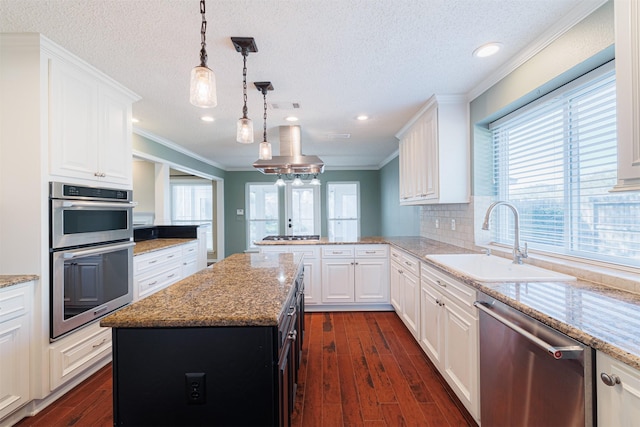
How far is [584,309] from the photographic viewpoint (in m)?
1.09

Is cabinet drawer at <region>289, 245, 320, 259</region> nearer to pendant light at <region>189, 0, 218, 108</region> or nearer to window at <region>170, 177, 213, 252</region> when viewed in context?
pendant light at <region>189, 0, 218, 108</region>

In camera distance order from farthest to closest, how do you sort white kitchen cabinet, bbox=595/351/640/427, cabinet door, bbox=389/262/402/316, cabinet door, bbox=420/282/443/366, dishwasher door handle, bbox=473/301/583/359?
cabinet door, bbox=389/262/402/316 → cabinet door, bbox=420/282/443/366 → dishwasher door handle, bbox=473/301/583/359 → white kitchen cabinet, bbox=595/351/640/427

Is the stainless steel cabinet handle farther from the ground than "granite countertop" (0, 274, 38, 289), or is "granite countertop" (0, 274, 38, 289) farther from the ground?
"granite countertop" (0, 274, 38, 289)

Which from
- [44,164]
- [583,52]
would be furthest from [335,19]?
[44,164]

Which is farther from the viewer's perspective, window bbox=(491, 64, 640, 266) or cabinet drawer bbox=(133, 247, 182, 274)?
cabinet drawer bbox=(133, 247, 182, 274)

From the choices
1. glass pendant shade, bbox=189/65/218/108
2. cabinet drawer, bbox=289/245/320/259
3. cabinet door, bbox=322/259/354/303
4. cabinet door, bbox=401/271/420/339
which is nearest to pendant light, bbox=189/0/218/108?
glass pendant shade, bbox=189/65/218/108

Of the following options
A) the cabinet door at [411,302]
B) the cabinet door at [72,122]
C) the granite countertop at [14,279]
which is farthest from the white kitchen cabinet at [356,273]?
the granite countertop at [14,279]

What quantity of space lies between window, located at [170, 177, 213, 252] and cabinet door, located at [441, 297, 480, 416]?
6.52m

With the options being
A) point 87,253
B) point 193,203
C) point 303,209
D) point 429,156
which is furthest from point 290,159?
point 193,203

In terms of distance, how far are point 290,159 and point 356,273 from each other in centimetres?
163

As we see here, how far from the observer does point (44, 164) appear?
1.79 m

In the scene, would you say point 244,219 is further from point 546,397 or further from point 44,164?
point 546,397

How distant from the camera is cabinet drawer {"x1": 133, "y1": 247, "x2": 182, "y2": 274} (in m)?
2.79

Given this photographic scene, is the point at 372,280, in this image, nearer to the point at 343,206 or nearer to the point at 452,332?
the point at 452,332
